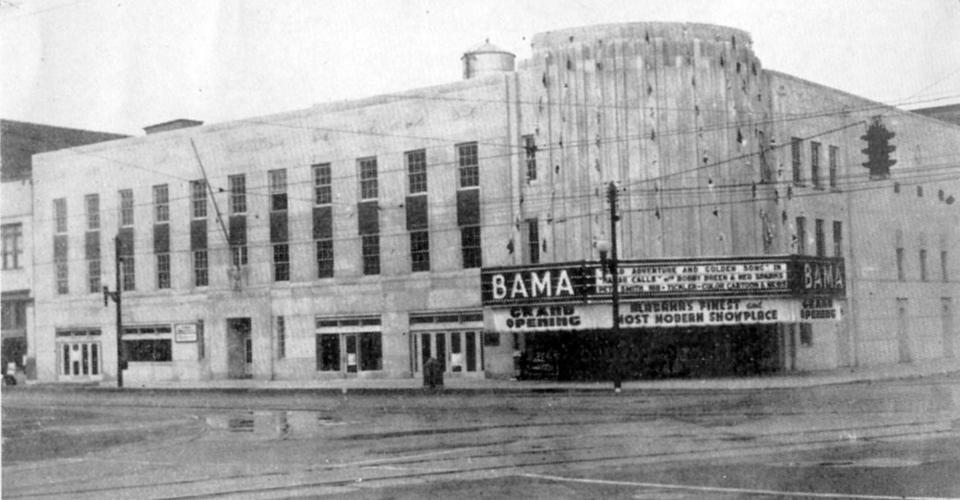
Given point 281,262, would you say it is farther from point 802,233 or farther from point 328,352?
point 802,233

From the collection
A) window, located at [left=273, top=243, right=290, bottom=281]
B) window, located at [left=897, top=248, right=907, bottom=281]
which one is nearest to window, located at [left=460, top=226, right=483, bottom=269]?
window, located at [left=273, top=243, right=290, bottom=281]

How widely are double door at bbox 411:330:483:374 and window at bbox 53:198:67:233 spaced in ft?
73.2

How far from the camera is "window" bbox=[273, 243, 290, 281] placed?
49.7 metres

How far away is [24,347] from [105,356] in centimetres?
883

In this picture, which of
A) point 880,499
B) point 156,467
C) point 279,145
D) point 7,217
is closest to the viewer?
point 880,499

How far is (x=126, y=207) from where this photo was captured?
2197 inches

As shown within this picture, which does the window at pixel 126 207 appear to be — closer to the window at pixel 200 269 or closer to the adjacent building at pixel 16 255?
the window at pixel 200 269

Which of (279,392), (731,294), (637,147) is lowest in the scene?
(279,392)

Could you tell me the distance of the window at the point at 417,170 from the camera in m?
45.6

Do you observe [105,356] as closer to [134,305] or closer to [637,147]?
[134,305]

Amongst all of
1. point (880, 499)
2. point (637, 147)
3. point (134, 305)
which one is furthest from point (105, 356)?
point (880, 499)

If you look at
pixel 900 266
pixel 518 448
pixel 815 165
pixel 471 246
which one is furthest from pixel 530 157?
pixel 518 448

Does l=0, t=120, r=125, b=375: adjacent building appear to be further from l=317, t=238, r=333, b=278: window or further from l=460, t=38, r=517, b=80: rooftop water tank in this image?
l=460, t=38, r=517, b=80: rooftop water tank

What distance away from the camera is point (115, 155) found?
56.0 metres
